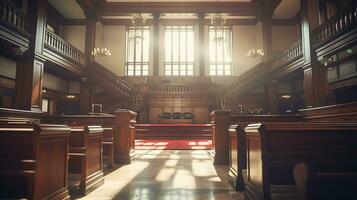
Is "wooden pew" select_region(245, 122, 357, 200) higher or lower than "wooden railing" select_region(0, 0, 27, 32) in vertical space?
lower

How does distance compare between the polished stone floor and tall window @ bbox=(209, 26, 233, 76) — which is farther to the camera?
tall window @ bbox=(209, 26, 233, 76)

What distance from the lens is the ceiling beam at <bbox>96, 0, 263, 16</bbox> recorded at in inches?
537

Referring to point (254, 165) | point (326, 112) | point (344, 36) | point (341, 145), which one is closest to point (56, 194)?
point (254, 165)

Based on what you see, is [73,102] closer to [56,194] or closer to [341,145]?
[56,194]

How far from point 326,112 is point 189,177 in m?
4.70

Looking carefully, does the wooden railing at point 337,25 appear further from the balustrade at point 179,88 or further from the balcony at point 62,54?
the balcony at point 62,54

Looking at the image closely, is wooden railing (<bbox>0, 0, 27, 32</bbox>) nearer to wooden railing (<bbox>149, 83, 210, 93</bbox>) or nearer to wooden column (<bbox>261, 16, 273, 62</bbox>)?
wooden railing (<bbox>149, 83, 210, 93</bbox>)

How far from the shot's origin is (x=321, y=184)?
139cm

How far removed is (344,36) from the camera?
289 inches

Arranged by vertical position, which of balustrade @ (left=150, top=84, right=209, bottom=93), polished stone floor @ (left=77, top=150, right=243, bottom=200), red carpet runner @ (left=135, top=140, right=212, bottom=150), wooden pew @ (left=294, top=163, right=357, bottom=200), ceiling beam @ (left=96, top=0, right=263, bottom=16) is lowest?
polished stone floor @ (left=77, top=150, right=243, bottom=200)

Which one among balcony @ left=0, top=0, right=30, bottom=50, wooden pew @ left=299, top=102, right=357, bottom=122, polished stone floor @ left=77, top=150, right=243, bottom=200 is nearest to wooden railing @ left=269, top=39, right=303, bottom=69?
wooden pew @ left=299, top=102, right=357, bottom=122

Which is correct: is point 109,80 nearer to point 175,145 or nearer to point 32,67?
point 32,67

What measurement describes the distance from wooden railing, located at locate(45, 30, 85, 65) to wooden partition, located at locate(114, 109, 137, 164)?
5689 mm

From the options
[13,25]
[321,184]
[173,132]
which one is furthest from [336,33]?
[13,25]
